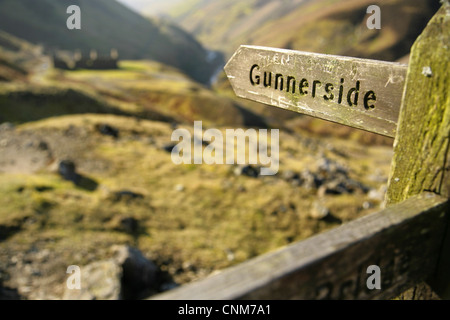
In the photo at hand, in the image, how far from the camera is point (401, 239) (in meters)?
1.48

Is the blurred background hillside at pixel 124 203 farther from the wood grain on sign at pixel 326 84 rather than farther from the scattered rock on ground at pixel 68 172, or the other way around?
the wood grain on sign at pixel 326 84

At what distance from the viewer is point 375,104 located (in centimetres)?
189

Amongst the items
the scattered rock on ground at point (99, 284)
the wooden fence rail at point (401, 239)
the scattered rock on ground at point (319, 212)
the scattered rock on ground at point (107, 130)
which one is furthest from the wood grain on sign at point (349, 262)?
the scattered rock on ground at point (107, 130)

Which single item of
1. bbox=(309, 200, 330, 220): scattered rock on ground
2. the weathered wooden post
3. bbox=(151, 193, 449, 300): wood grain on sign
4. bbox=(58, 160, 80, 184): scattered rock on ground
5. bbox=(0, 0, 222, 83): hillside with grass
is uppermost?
bbox=(0, 0, 222, 83): hillside with grass

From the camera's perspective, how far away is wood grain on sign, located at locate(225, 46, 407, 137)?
184 centimetres

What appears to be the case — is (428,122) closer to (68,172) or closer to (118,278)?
(118,278)

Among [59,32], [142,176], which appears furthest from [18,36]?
[142,176]

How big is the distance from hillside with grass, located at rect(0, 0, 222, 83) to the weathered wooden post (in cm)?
7847

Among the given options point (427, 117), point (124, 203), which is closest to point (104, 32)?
point (124, 203)

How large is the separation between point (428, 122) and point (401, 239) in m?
0.55

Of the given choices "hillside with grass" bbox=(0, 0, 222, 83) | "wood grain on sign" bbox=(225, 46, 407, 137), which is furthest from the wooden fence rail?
"hillside with grass" bbox=(0, 0, 222, 83)

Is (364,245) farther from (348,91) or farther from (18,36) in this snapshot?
(18,36)

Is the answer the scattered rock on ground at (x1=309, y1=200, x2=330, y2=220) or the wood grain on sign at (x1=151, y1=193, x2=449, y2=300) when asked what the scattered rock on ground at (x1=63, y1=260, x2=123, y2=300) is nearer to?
the wood grain on sign at (x1=151, y1=193, x2=449, y2=300)

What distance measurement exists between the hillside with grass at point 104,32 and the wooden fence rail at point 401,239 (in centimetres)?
7851
